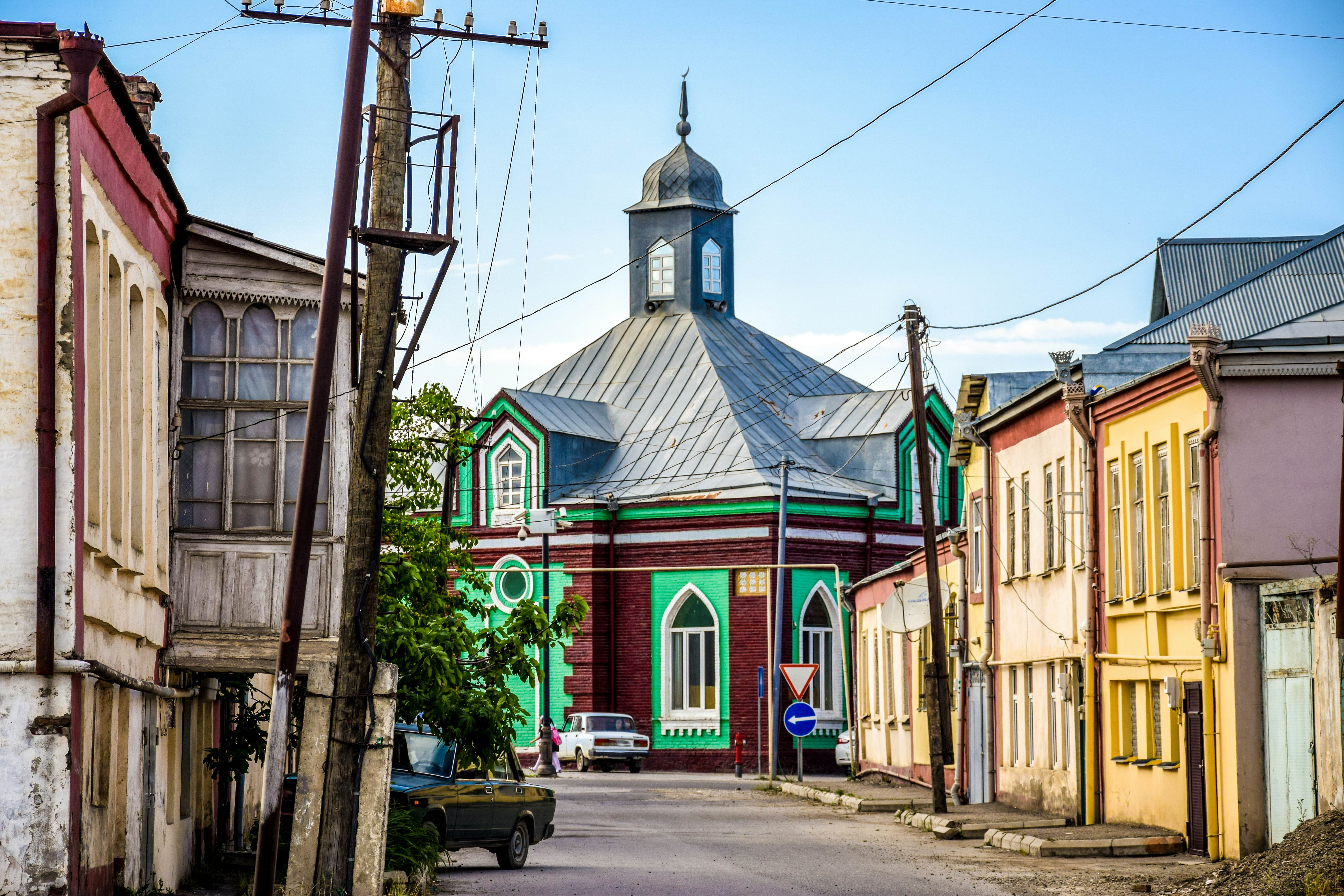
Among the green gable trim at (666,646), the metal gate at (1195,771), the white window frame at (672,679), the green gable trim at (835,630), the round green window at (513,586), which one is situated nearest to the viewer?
the metal gate at (1195,771)

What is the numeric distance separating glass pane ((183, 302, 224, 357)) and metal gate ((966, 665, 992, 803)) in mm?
18638

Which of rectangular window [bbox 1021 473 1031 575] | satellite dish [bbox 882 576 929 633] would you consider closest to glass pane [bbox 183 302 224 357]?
rectangular window [bbox 1021 473 1031 575]

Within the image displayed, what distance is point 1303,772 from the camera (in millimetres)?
18047

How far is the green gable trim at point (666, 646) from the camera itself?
4919 cm

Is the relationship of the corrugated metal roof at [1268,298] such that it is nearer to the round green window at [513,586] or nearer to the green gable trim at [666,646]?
the green gable trim at [666,646]

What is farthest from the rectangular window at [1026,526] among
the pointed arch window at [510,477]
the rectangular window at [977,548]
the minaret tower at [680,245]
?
the minaret tower at [680,245]

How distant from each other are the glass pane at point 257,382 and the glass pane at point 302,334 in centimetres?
26

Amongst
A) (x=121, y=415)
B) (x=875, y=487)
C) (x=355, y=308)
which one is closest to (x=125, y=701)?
(x=121, y=415)

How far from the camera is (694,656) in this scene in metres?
50.0

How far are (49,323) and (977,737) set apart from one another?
943 inches

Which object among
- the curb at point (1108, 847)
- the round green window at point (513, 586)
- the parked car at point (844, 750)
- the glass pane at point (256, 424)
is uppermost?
the glass pane at point (256, 424)

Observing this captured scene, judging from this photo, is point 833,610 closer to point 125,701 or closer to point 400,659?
point 400,659

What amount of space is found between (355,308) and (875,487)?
39.9m

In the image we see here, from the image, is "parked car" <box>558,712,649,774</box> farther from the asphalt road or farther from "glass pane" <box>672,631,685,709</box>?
the asphalt road
